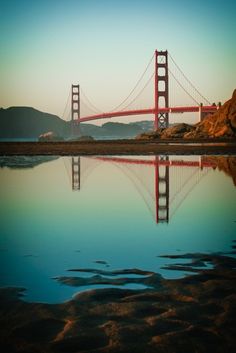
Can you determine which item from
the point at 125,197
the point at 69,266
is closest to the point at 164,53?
the point at 125,197

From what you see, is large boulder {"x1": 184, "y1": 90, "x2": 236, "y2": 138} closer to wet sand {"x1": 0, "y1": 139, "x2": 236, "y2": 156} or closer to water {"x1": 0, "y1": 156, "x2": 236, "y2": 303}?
wet sand {"x1": 0, "y1": 139, "x2": 236, "y2": 156}

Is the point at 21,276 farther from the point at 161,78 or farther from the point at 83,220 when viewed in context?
the point at 161,78

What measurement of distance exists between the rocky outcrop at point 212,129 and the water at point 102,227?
31010mm

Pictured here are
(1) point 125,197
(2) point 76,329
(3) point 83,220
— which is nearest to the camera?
(2) point 76,329

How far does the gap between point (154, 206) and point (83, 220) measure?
1445mm

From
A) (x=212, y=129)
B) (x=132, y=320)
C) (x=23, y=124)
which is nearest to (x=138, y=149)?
(x=212, y=129)

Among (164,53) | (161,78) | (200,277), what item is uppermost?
(164,53)

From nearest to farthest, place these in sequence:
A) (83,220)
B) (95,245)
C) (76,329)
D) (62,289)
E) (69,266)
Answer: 1. (76,329)
2. (62,289)
3. (69,266)
4. (95,245)
5. (83,220)

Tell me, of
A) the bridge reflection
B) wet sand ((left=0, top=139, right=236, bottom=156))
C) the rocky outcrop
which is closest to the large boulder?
the rocky outcrop

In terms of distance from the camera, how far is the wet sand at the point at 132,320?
2.16 m

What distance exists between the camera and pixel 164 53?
2447 inches

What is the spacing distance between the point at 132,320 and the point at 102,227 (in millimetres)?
2760

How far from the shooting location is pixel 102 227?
5.20 metres

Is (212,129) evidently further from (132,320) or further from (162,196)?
(132,320)
